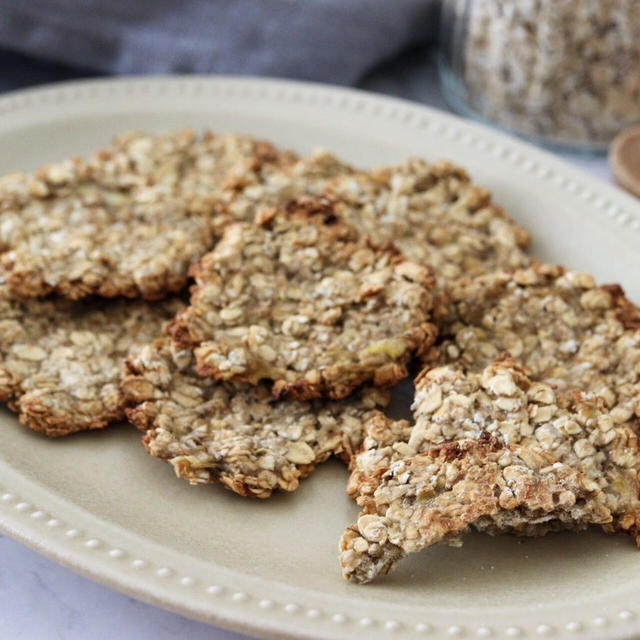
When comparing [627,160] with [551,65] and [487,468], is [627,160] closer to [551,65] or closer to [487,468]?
[551,65]

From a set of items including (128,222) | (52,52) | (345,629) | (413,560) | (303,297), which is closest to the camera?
(345,629)

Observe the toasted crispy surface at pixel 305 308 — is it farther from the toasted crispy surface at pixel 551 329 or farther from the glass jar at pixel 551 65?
the glass jar at pixel 551 65

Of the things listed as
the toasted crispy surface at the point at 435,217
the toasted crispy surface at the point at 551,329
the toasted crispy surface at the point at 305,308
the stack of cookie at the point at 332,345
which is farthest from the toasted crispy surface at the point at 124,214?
the toasted crispy surface at the point at 551,329

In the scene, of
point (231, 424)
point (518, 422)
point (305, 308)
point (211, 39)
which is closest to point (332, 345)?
point (305, 308)

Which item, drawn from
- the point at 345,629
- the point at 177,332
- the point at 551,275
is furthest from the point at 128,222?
the point at 345,629

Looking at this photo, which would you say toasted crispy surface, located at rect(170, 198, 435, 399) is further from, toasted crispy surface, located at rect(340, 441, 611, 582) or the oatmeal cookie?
toasted crispy surface, located at rect(340, 441, 611, 582)

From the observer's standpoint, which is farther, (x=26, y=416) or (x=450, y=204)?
(x=450, y=204)

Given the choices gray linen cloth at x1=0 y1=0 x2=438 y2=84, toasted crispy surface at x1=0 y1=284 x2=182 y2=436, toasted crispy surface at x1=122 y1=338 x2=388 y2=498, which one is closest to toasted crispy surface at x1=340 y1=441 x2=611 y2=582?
toasted crispy surface at x1=122 y1=338 x2=388 y2=498

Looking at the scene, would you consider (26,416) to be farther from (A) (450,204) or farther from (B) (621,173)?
(B) (621,173)
